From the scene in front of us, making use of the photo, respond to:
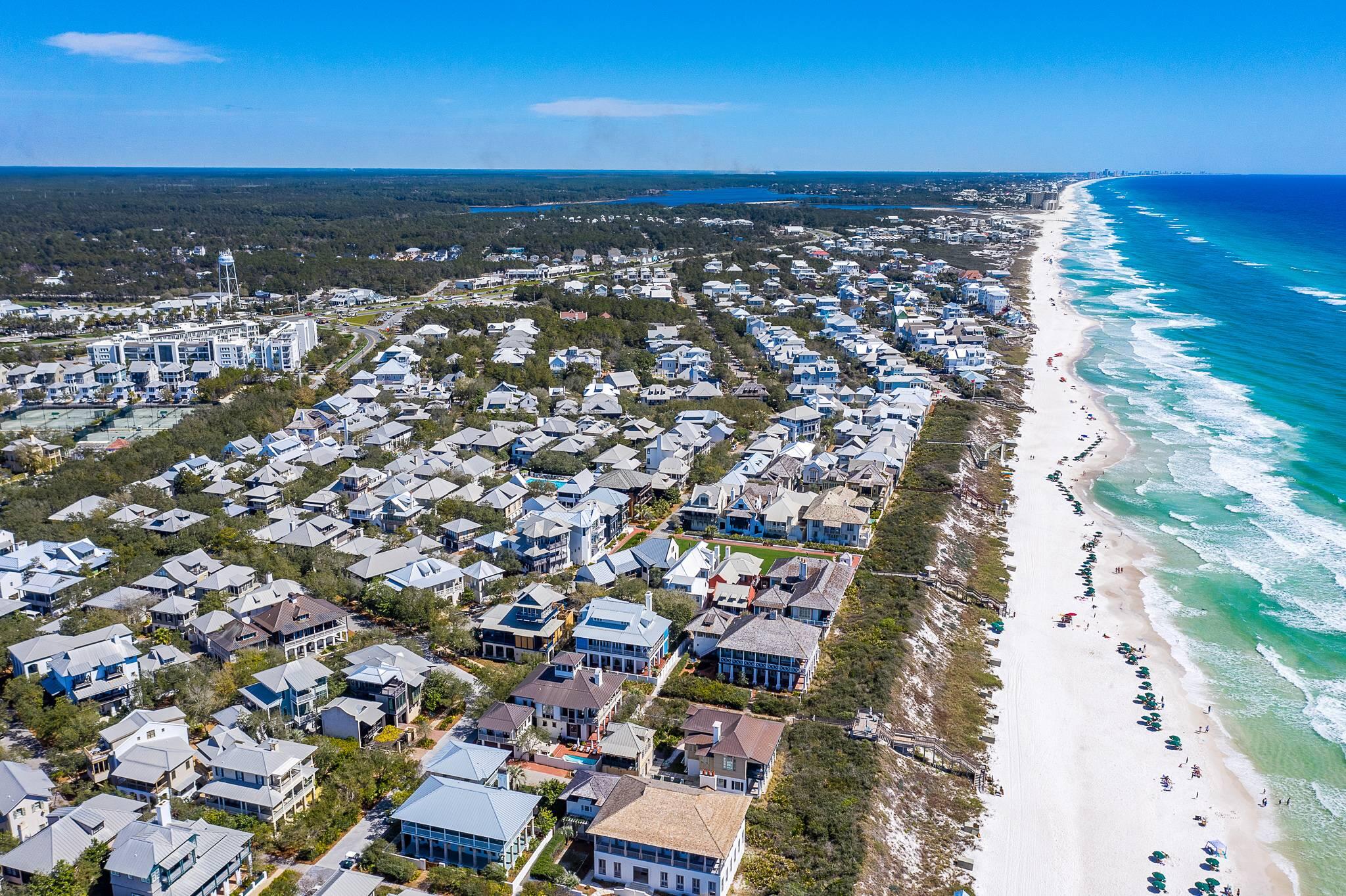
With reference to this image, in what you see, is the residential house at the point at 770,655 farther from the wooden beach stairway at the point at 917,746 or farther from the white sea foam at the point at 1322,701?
the white sea foam at the point at 1322,701

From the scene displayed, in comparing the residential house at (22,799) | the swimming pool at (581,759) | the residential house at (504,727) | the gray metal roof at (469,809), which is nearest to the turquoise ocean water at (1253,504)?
the swimming pool at (581,759)

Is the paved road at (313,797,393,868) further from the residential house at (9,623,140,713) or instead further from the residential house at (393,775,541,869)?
the residential house at (9,623,140,713)

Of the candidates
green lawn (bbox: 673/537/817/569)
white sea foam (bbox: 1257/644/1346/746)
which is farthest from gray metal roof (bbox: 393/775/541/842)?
white sea foam (bbox: 1257/644/1346/746)

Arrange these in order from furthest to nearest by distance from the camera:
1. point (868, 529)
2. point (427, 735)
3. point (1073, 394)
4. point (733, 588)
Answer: point (1073, 394), point (868, 529), point (733, 588), point (427, 735)

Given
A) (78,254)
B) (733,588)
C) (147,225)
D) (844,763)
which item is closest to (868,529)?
(733,588)

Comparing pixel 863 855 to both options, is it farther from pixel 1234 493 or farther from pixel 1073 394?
pixel 1073 394

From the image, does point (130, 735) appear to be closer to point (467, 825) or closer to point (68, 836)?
point (68, 836)
